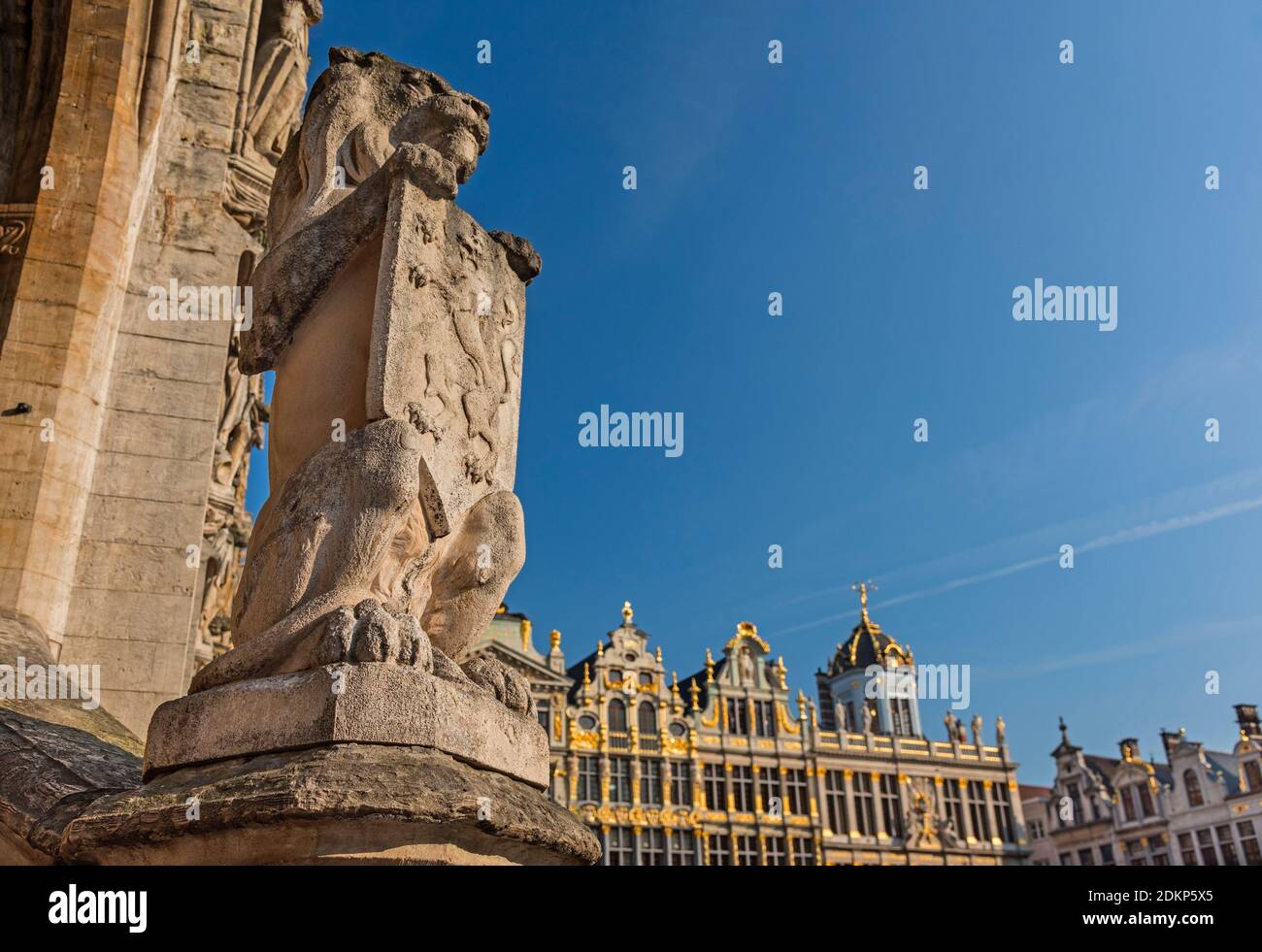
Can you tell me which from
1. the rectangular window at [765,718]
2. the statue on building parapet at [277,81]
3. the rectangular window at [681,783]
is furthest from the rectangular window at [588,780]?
the statue on building parapet at [277,81]

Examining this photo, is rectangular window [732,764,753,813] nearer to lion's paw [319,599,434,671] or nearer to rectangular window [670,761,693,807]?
rectangular window [670,761,693,807]

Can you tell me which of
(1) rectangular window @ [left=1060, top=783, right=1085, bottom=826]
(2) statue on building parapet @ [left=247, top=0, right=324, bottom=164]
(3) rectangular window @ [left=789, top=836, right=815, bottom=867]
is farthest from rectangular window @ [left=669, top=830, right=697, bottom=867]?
(2) statue on building parapet @ [left=247, top=0, right=324, bottom=164]

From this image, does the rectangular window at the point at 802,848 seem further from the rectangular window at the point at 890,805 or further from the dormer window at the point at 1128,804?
the dormer window at the point at 1128,804

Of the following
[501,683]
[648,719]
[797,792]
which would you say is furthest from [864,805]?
[501,683]

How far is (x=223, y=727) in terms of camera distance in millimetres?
2766

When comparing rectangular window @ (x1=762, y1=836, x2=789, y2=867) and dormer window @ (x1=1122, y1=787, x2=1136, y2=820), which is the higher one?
dormer window @ (x1=1122, y1=787, x2=1136, y2=820)

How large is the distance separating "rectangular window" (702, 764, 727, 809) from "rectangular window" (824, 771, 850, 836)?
13.7 ft

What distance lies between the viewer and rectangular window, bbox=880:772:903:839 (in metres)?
38.8

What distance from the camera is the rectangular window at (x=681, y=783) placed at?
3528 cm

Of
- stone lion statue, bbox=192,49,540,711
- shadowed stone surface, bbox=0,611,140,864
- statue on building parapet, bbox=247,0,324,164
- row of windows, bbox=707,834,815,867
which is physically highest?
statue on building parapet, bbox=247,0,324,164

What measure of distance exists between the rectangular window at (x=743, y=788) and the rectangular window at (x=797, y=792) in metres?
1.42

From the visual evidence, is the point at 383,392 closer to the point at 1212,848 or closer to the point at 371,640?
the point at 371,640

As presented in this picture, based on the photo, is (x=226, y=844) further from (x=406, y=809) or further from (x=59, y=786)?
(x=59, y=786)

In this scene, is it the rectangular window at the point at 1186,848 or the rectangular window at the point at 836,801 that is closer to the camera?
the rectangular window at the point at 836,801
